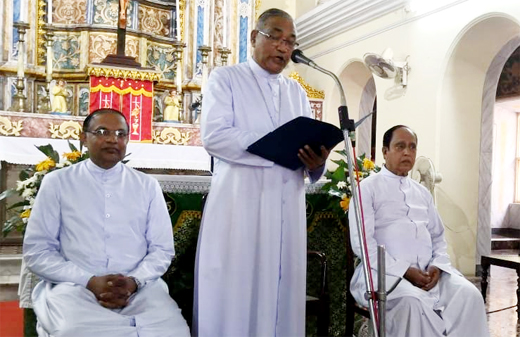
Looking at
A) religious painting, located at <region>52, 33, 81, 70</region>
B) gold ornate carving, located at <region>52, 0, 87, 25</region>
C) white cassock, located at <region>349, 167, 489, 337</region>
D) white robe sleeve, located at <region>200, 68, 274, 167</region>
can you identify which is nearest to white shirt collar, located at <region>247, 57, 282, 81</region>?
white robe sleeve, located at <region>200, 68, 274, 167</region>

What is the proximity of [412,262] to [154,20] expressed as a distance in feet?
21.9

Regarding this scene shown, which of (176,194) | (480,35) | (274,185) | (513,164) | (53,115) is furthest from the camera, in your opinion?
(513,164)

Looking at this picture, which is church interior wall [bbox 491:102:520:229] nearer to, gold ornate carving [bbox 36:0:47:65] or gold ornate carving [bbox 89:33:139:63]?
gold ornate carving [bbox 89:33:139:63]

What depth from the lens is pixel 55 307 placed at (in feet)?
8.05

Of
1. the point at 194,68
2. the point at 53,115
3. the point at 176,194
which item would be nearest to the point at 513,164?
the point at 194,68

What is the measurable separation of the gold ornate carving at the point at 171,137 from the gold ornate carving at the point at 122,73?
2.03 ft

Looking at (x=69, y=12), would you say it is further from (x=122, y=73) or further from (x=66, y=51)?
(x=122, y=73)

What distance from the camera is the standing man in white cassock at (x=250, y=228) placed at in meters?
2.59

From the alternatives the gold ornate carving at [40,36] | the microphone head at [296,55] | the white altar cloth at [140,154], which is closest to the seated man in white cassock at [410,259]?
the microphone head at [296,55]

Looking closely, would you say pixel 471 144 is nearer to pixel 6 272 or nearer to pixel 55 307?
pixel 6 272

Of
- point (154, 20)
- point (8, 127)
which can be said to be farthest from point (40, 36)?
point (8, 127)

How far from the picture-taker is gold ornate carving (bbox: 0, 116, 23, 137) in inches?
223

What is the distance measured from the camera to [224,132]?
8.41 feet

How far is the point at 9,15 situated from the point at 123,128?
589 cm
